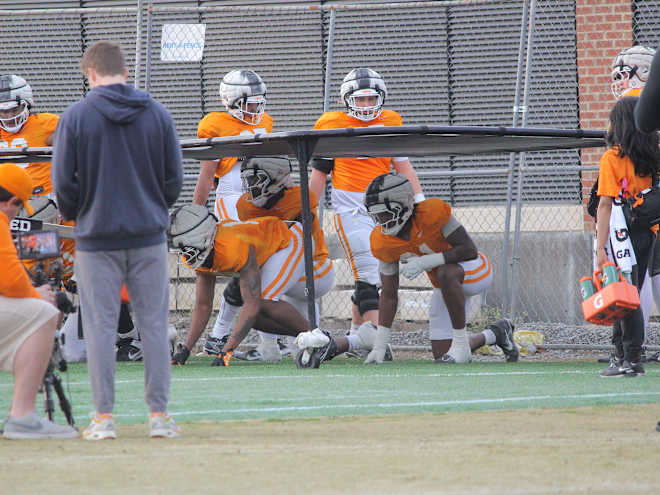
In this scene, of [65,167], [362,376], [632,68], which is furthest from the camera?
[632,68]

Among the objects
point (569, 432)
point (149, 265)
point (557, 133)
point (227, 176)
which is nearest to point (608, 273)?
point (557, 133)

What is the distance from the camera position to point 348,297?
13.6 metres

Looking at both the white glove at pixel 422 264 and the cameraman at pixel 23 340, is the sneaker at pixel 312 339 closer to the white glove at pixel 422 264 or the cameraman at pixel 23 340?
the white glove at pixel 422 264

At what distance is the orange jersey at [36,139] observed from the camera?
33.4 ft

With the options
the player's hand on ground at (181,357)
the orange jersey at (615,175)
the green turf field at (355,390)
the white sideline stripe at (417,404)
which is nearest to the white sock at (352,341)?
the green turf field at (355,390)

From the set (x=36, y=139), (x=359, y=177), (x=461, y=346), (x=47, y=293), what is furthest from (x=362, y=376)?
(x=36, y=139)

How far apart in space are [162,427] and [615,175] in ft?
12.4

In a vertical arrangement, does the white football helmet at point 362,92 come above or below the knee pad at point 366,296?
above

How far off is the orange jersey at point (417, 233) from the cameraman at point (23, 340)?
4241 mm

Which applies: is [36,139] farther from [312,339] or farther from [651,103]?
[651,103]

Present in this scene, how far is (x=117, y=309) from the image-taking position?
5.52 metres

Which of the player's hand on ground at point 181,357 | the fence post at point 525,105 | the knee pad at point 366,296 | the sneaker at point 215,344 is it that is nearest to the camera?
the player's hand on ground at point 181,357

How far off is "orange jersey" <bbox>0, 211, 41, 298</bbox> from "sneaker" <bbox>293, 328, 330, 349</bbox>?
3.49 meters

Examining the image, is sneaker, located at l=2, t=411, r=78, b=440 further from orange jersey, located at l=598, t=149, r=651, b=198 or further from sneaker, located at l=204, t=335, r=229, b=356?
sneaker, located at l=204, t=335, r=229, b=356
